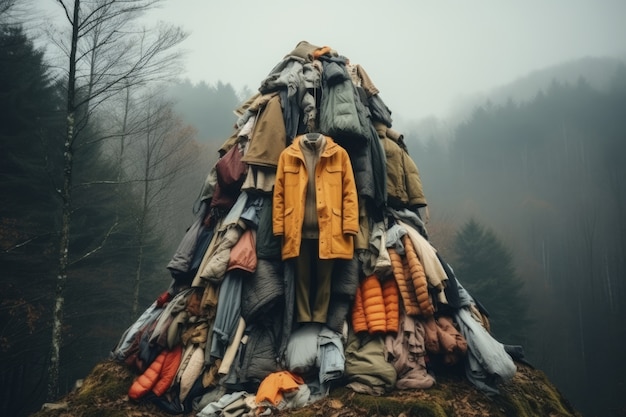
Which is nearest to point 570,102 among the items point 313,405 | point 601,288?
point 601,288

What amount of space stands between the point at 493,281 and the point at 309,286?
19406mm

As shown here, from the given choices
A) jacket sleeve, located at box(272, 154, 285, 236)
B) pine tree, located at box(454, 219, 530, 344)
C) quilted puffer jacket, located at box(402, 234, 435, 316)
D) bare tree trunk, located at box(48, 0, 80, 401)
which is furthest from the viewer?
pine tree, located at box(454, 219, 530, 344)

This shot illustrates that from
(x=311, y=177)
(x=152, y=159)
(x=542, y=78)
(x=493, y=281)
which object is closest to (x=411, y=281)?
(x=311, y=177)

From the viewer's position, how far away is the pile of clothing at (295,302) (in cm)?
362

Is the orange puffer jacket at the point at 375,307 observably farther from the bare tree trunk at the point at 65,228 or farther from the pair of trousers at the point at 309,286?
the bare tree trunk at the point at 65,228

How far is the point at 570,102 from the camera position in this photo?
49.5 metres

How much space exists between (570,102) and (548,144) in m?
7.25

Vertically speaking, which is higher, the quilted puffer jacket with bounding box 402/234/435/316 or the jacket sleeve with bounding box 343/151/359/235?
the jacket sleeve with bounding box 343/151/359/235

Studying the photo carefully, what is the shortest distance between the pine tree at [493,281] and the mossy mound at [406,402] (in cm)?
1756

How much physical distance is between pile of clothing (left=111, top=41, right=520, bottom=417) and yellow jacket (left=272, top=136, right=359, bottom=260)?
234 millimetres

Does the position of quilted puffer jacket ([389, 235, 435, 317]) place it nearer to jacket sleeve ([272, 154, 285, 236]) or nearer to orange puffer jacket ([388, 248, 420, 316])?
orange puffer jacket ([388, 248, 420, 316])

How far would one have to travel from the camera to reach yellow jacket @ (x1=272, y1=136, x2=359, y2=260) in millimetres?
3869

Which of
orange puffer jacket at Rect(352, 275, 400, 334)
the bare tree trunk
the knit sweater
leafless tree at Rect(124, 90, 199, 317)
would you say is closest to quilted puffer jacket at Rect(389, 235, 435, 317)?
orange puffer jacket at Rect(352, 275, 400, 334)

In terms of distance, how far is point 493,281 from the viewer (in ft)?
65.8
